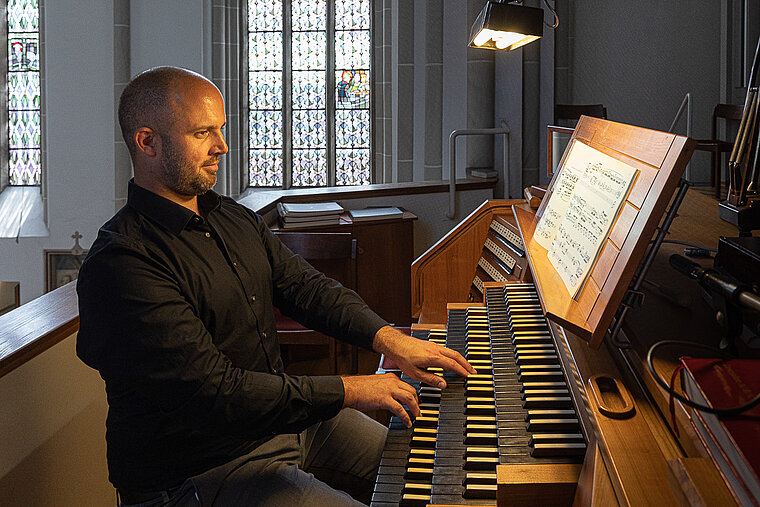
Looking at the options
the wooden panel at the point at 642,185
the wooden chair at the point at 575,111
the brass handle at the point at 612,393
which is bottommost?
the brass handle at the point at 612,393

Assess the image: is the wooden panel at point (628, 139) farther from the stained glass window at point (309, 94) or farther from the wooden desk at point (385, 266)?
the stained glass window at point (309, 94)

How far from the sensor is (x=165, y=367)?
149cm

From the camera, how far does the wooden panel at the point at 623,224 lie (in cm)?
131

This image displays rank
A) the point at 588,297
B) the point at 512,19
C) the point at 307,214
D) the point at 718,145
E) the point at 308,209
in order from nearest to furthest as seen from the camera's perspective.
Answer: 1. the point at 588,297
2. the point at 512,19
3. the point at 307,214
4. the point at 308,209
5. the point at 718,145

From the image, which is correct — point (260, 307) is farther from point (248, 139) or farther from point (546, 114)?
point (248, 139)

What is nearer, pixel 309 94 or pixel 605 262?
pixel 605 262

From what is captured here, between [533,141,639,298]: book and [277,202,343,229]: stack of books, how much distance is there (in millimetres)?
2699

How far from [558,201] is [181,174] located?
947mm

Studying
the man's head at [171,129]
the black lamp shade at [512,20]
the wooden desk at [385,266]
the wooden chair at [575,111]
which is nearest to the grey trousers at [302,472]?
the man's head at [171,129]

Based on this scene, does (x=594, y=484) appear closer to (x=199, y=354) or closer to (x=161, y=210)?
(x=199, y=354)

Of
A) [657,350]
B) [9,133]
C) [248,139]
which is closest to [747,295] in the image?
[657,350]

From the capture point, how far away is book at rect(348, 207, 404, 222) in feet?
16.2

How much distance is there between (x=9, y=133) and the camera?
30.8ft

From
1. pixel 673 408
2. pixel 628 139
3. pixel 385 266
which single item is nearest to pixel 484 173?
pixel 385 266
